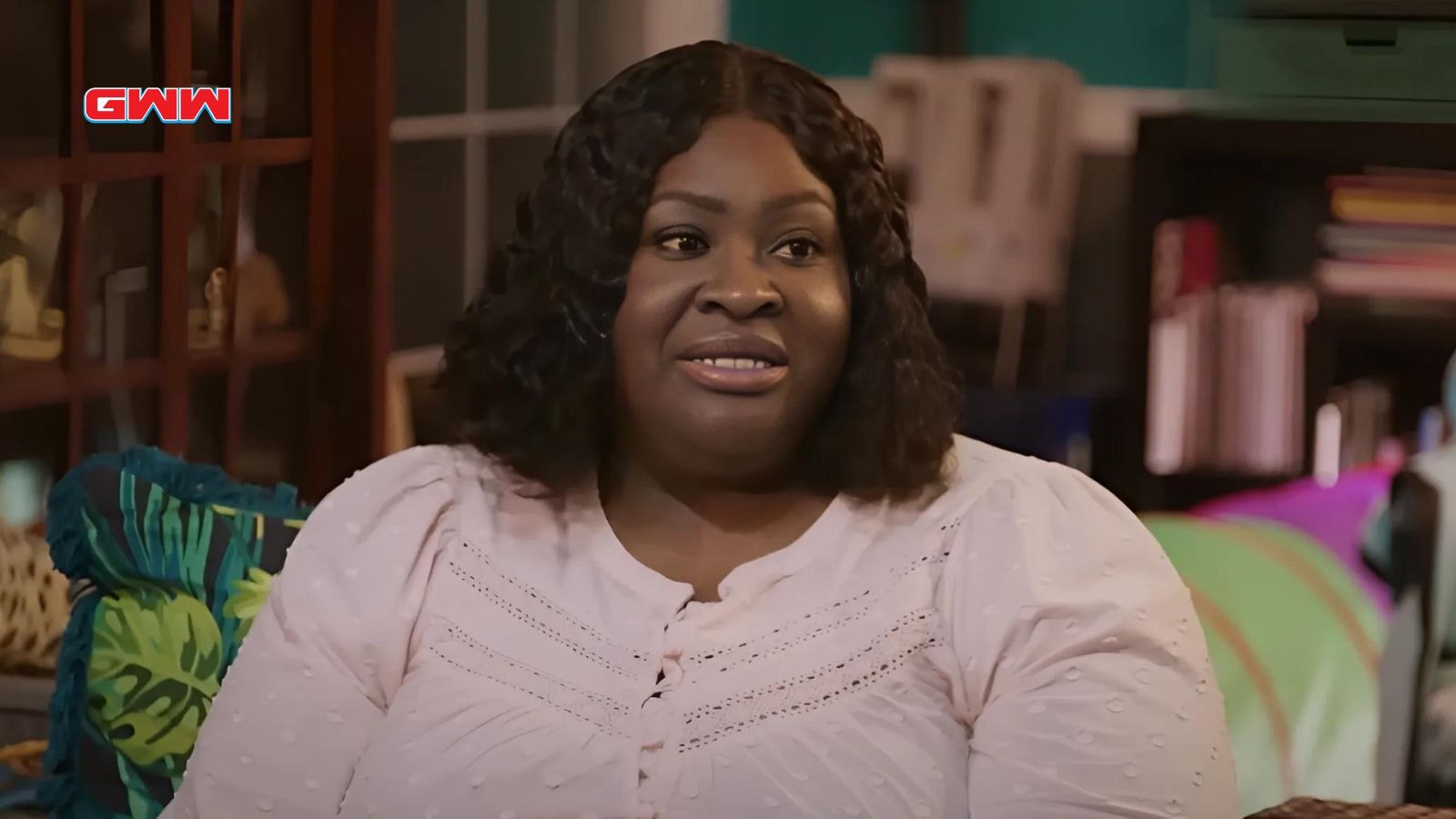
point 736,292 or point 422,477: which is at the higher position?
point 736,292

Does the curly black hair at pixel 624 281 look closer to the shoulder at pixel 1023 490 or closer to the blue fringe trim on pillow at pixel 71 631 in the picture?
the shoulder at pixel 1023 490

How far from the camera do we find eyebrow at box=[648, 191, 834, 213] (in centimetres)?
117

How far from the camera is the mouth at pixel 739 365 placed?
Result: 1171mm

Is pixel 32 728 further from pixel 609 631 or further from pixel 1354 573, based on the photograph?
pixel 1354 573

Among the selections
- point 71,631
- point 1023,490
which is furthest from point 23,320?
point 1023,490

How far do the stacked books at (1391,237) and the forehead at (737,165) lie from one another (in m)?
0.84

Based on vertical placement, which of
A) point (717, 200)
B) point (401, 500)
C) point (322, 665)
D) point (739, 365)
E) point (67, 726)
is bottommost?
point (67, 726)

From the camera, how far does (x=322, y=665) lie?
121 centimetres

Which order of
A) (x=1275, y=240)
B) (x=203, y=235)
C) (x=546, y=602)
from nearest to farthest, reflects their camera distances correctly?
(x=546, y=602)
(x=203, y=235)
(x=1275, y=240)

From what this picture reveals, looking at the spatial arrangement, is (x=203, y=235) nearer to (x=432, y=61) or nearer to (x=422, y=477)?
(x=432, y=61)

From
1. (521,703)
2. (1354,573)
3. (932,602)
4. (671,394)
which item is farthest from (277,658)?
(1354,573)

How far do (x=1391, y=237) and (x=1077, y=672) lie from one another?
2.89 ft

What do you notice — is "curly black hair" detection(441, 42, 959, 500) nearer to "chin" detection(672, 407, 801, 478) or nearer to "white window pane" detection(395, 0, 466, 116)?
"chin" detection(672, 407, 801, 478)

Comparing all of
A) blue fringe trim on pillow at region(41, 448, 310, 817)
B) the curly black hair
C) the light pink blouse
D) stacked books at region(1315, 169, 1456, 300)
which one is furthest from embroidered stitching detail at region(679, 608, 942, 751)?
stacked books at region(1315, 169, 1456, 300)
